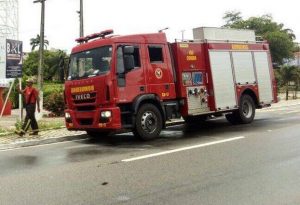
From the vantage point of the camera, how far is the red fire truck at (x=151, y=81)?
11609 millimetres

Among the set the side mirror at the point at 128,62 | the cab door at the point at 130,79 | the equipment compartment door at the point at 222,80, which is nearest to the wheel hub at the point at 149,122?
the cab door at the point at 130,79

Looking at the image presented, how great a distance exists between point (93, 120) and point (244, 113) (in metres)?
5.98

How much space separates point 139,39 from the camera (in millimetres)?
12203

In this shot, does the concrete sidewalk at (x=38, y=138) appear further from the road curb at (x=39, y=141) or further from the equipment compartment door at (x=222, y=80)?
the equipment compartment door at (x=222, y=80)

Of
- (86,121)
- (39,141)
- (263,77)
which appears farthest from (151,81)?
(263,77)

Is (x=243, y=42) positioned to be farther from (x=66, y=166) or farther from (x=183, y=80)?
(x=66, y=166)

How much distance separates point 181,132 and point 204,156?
4.79 meters

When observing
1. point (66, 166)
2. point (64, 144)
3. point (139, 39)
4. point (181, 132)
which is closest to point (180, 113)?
point (181, 132)

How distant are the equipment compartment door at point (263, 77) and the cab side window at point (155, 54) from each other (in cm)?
477

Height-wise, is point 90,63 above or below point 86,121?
above

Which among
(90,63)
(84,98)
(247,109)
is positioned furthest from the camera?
(247,109)

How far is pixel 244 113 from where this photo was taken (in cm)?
1558

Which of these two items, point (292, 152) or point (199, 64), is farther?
point (199, 64)

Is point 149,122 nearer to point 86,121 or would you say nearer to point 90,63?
point 86,121
